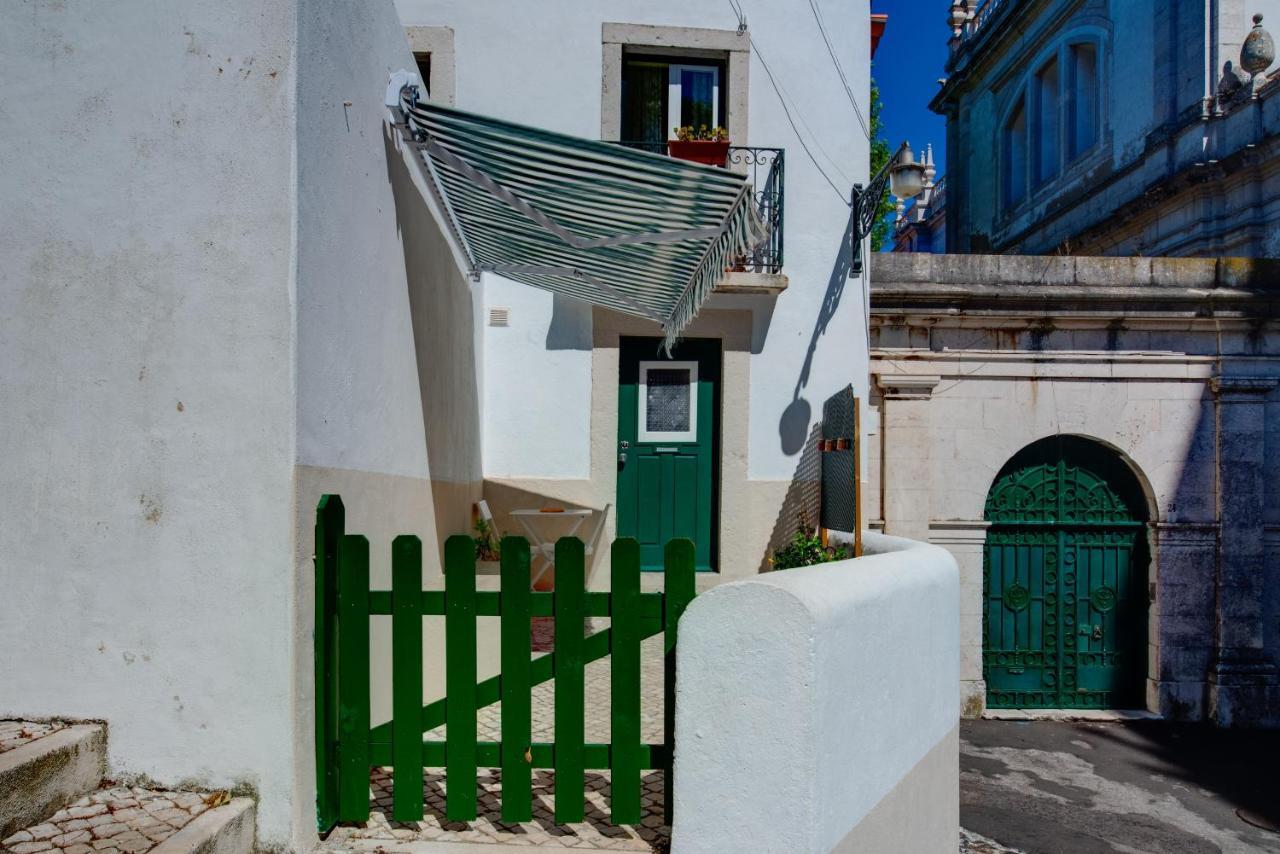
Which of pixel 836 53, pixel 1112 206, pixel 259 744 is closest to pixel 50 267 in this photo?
pixel 259 744

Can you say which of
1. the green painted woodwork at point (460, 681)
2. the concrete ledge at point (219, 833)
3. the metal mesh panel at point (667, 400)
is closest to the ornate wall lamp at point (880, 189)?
the metal mesh panel at point (667, 400)

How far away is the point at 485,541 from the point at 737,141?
438 centimetres

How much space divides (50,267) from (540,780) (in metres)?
2.58

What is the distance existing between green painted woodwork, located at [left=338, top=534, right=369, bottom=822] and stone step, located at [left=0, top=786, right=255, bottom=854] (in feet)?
1.07

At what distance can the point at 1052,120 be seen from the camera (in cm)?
1424

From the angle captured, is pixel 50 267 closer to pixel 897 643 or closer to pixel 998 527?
pixel 897 643

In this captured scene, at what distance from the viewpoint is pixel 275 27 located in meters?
2.72

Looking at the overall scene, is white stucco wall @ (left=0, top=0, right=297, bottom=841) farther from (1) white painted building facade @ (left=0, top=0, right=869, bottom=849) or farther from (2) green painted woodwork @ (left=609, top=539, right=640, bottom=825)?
(2) green painted woodwork @ (left=609, top=539, right=640, bottom=825)

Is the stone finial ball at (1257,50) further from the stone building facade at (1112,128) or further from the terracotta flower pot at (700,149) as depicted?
the terracotta flower pot at (700,149)

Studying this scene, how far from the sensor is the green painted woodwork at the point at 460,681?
283 centimetres

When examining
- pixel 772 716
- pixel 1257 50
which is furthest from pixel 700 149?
pixel 1257 50

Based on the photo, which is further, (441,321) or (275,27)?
(441,321)

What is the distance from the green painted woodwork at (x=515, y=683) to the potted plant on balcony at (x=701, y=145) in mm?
5268

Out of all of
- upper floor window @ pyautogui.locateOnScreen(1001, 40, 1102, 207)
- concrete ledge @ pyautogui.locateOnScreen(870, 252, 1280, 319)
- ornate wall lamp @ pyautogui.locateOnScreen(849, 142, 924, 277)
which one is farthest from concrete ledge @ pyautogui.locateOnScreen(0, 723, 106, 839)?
upper floor window @ pyautogui.locateOnScreen(1001, 40, 1102, 207)
